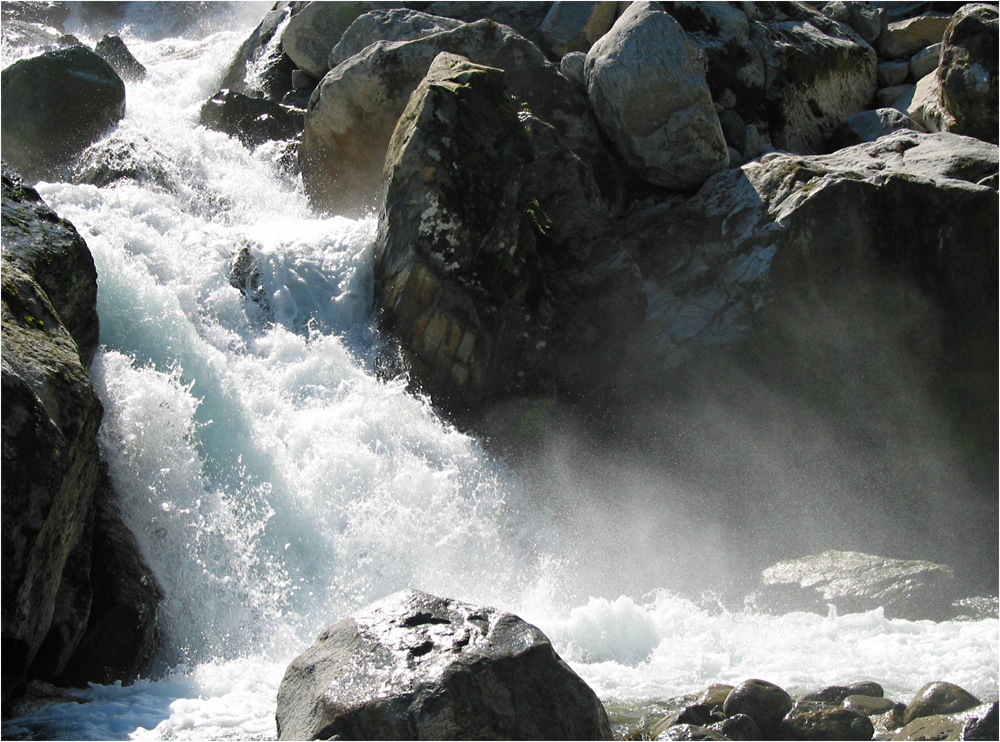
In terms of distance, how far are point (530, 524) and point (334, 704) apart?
548cm

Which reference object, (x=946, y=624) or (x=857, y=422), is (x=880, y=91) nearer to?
(x=857, y=422)

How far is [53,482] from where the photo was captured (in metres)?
5.31

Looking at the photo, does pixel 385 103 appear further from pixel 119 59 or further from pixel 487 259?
pixel 119 59

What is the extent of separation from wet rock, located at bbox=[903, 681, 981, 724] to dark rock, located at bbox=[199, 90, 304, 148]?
510 inches

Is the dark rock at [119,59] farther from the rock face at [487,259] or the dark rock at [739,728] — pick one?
the dark rock at [739,728]

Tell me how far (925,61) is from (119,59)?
16.6 m

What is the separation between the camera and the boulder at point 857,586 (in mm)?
8656

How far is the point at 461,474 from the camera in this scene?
9.85 m

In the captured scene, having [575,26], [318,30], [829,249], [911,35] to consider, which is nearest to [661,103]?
[829,249]

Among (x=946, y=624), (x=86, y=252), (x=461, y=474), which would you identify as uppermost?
(x=86, y=252)

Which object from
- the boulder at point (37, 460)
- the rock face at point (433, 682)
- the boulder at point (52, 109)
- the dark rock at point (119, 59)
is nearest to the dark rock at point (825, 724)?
the rock face at point (433, 682)

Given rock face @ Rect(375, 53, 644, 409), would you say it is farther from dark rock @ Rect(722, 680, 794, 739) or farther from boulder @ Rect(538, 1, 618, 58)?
dark rock @ Rect(722, 680, 794, 739)

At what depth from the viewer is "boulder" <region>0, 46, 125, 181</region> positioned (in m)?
13.9

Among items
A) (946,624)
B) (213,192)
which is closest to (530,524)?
(946,624)
